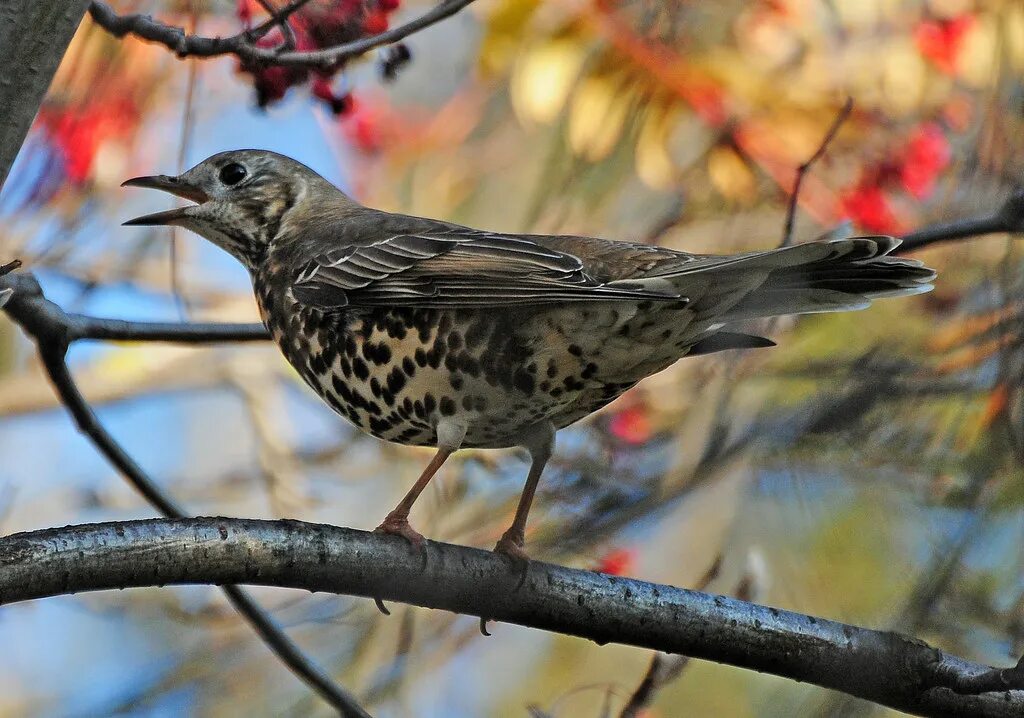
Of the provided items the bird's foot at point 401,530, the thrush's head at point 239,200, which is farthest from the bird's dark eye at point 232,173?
the bird's foot at point 401,530

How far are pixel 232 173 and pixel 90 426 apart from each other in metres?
1.63

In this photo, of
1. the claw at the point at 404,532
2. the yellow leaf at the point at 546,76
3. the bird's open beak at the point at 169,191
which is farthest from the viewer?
the yellow leaf at the point at 546,76

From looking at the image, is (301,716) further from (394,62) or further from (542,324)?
(394,62)

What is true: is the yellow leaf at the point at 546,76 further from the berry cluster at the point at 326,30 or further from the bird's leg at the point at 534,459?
the bird's leg at the point at 534,459

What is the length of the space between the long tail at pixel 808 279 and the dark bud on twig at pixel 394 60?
48.1 inches

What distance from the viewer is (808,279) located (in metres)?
3.68

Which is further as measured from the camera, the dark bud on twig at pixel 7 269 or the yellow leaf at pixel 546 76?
the yellow leaf at pixel 546 76

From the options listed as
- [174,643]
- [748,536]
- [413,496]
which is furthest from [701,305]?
[174,643]

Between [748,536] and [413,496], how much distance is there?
1.82 meters

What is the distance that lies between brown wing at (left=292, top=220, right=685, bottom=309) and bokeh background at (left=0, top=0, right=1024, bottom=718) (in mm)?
523

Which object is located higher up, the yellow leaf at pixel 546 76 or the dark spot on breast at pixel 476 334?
the yellow leaf at pixel 546 76

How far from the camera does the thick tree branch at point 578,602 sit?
282 centimetres

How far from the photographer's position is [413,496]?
3.72 m

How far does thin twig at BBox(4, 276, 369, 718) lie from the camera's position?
363cm
